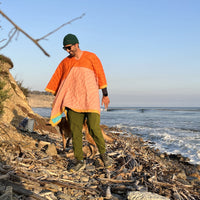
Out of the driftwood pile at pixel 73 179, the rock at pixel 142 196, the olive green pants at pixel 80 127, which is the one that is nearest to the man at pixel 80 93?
the olive green pants at pixel 80 127

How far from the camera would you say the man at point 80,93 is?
3.65 m

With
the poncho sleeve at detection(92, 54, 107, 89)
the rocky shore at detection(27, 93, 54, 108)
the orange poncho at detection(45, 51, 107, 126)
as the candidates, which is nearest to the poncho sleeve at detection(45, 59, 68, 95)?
the orange poncho at detection(45, 51, 107, 126)

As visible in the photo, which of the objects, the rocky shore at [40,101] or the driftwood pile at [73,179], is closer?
the driftwood pile at [73,179]

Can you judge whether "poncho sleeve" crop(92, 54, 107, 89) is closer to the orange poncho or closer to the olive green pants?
the orange poncho

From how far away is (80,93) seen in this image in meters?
3.70

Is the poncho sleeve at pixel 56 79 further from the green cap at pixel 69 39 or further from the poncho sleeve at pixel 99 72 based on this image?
the poncho sleeve at pixel 99 72

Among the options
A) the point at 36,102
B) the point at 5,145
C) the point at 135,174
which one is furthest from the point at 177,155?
the point at 36,102

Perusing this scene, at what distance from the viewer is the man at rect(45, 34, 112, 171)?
365 cm

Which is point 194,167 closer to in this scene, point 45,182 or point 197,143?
point 197,143

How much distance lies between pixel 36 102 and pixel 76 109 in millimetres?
76481

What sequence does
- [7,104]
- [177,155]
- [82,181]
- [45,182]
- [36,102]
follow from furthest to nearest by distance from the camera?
[36,102] → [7,104] → [177,155] → [82,181] → [45,182]

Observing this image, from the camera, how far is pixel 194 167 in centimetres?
703

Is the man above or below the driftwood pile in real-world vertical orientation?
above

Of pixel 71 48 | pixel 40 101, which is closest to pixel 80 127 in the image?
pixel 71 48
